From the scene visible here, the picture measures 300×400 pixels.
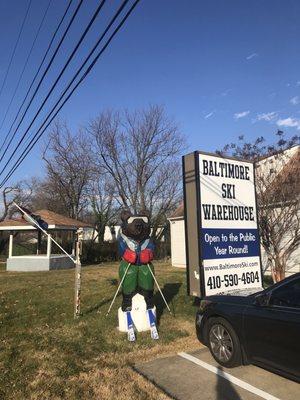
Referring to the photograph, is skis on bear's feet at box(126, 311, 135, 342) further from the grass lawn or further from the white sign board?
the white sign board

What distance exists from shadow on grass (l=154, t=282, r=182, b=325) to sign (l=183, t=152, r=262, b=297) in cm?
150

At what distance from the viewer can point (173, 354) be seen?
21.6 ft

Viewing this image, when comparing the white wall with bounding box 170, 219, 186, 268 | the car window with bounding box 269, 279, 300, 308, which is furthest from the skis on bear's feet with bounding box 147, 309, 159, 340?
the white wall with bounding box 170, 219, 186, 268

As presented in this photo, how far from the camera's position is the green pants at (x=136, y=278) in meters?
7.84

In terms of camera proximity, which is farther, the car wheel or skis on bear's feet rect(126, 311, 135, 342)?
→ skis on bear's feet rect(126, 311, 135, 342)

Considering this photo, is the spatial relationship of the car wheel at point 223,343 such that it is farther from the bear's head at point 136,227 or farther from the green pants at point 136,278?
the bear's head at point 136,227

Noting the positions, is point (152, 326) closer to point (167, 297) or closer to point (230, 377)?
point (230, 377)

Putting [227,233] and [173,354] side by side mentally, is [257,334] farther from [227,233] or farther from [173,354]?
[227,233]

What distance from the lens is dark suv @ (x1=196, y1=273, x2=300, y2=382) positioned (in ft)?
15.6

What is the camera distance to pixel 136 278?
7945 mm

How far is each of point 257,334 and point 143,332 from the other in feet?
9.97

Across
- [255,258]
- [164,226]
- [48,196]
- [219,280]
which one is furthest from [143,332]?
[48,196]

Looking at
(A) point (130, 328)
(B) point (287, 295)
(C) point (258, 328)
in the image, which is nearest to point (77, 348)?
(A) point (130, 328)

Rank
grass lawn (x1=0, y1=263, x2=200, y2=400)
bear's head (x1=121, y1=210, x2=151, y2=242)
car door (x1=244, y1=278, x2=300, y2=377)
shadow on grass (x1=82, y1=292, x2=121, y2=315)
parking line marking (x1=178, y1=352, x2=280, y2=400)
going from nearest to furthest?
car door (x1=244, y1=278, x2=300, y2=377) < parking line marking (x1=178, y1=352, x2=280, y2=400) < grass lawn (x1=0, y1=263, x2=200, y2=400) < bear's head (x1=121, y1=210, x2=151, y2=242) < shadow on grass (x1=82, y1=292, x2=121, y2=315)
